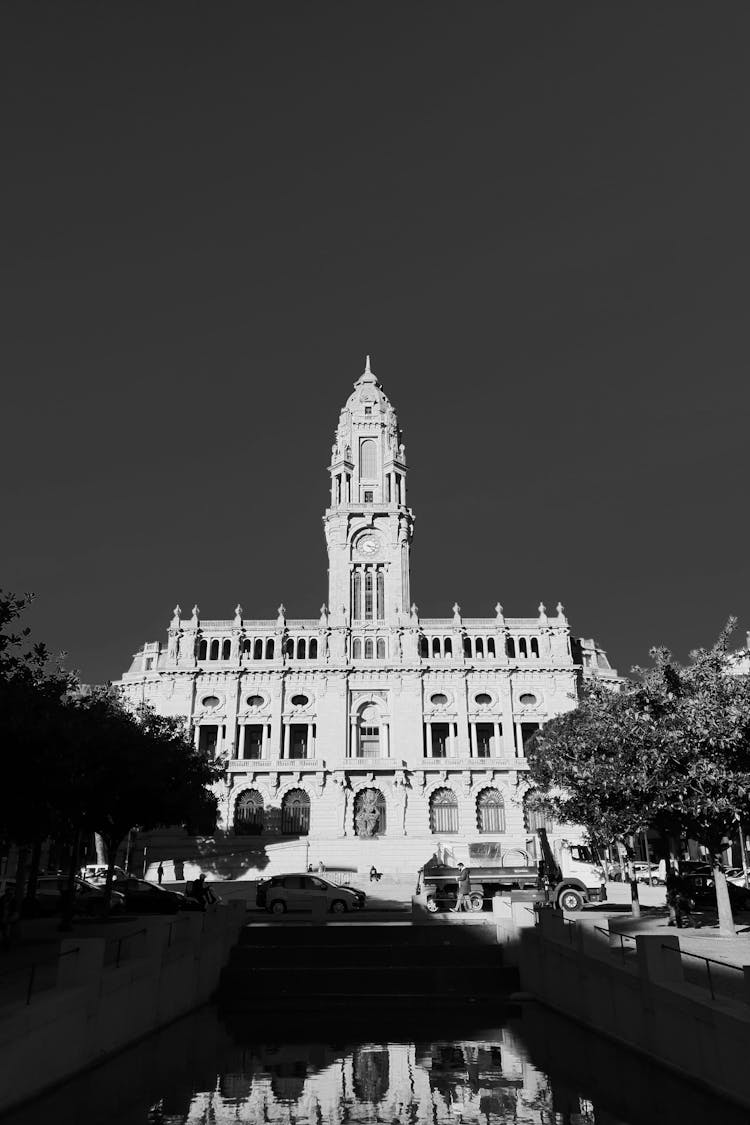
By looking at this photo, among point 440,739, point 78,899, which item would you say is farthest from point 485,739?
point 78,899

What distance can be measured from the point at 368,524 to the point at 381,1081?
66752 millimetres

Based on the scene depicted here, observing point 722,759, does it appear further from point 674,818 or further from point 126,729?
point 126,729

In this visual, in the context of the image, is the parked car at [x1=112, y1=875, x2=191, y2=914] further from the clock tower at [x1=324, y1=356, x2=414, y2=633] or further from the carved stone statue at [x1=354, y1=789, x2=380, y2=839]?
the clock tower at [x1=324, y1=356, x2=414, y2=633]

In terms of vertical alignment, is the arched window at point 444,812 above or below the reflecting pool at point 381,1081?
above

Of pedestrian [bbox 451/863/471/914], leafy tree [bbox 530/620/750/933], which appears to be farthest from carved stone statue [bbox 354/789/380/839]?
leafy tree [bbox 530/620/750/933]

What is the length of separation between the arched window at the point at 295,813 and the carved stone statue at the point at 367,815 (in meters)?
4.13

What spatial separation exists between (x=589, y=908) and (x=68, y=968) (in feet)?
87.0

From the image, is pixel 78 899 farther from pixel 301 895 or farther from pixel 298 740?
pixel 298 740

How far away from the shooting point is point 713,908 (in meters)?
34.0

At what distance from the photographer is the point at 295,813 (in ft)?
221

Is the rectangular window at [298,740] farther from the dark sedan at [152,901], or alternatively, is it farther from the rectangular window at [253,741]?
the dark sedan at [152,901]

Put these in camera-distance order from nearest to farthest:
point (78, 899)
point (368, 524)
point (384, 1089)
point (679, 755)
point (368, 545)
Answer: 1. point (384, 1089)
2. point (679, 755)
3. point (78, 899)
4. point (368, 545)
5. point (368, 524)

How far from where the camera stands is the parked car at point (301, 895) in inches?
1432

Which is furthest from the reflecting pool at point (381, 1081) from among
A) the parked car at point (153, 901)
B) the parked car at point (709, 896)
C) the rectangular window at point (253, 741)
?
the rectangular window at point (253, 741)
